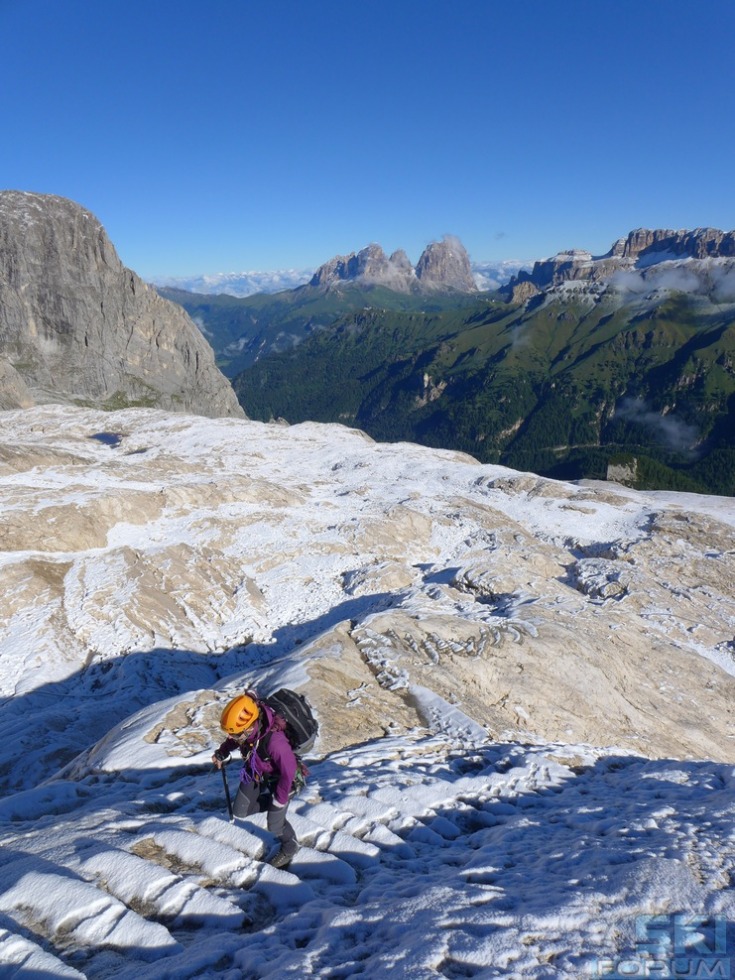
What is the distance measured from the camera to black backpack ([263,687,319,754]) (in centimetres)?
915

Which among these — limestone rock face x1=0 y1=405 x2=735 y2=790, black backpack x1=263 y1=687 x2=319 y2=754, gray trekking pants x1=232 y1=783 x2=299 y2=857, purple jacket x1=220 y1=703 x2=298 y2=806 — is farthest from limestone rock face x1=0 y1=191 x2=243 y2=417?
purple jacket x1=220 y1=703 x2=298 y2=806

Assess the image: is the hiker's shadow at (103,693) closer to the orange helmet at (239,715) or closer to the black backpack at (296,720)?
the black backpack at (296,720)

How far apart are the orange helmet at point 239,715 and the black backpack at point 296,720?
1.90 ft

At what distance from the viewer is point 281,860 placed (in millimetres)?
8977

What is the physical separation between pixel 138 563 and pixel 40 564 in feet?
19.6

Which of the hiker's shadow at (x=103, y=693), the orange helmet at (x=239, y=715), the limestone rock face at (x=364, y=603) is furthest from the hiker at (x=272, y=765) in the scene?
the hiker's shadow at (x=103, y=693)

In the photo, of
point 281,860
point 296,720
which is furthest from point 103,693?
point 296,720

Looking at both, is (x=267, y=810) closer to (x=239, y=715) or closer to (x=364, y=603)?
(x=239, y=715)

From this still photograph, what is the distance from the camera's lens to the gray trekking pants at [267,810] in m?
9.15

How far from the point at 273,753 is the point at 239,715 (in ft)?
Result: 3.60

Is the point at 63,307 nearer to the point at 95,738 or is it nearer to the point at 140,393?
the point at 140,393

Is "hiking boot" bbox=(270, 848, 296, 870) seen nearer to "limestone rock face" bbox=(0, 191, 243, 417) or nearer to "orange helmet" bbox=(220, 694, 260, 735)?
"orange helmet" bbox=(220, 694, 260, 735)

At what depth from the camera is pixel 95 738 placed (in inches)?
906

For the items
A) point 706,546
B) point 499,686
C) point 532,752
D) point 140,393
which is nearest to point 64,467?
point 499,686
